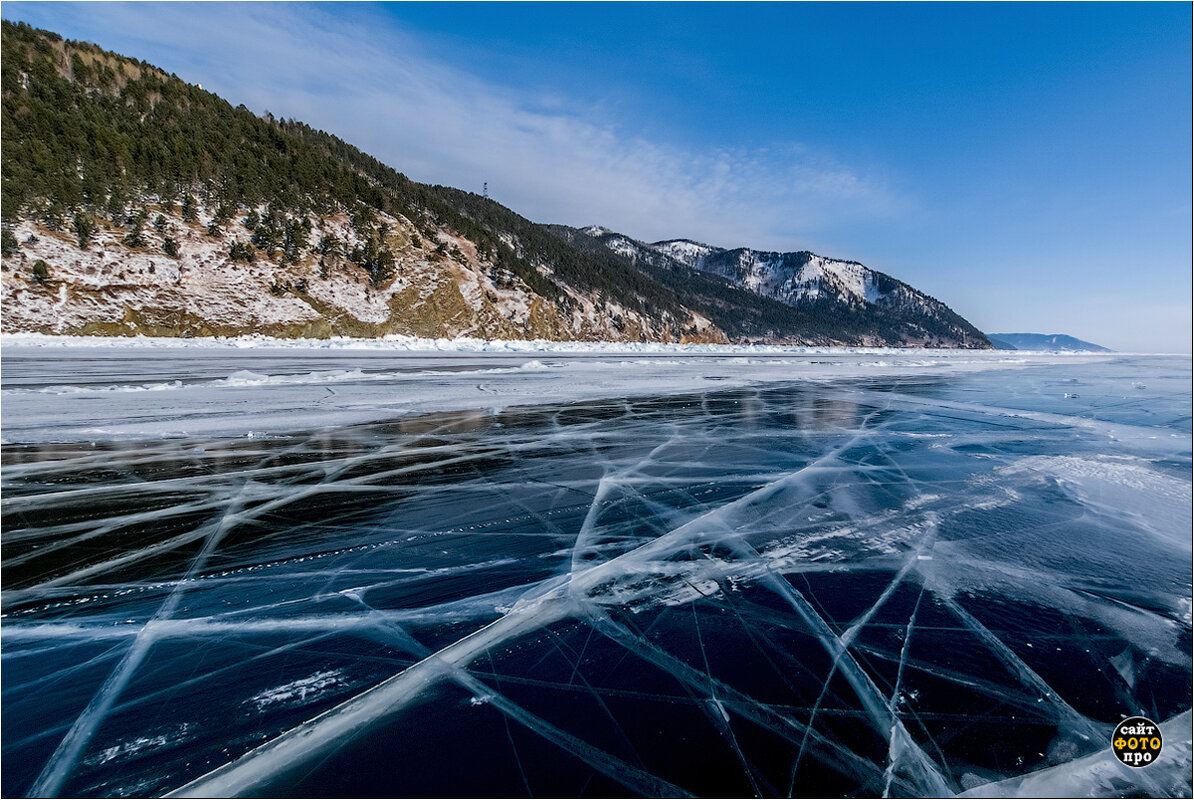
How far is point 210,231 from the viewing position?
34.0m

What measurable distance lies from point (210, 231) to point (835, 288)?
153 m

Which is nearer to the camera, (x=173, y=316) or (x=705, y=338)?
(x=173, y=316)

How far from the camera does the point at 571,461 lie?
5.02 m

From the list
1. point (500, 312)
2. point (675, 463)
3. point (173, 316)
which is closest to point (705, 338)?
point (500, 312)

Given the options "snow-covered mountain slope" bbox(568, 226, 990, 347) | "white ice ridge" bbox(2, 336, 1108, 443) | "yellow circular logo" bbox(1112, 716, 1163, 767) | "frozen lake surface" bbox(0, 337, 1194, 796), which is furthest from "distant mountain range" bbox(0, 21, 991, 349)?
"snow-covered mountain slope" bbox(568, 226, 990, 347)

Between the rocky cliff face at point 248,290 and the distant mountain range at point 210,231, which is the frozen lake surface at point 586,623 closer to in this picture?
the rocky cliff face at point 248,290

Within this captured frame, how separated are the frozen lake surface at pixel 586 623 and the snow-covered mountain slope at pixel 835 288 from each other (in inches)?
5262

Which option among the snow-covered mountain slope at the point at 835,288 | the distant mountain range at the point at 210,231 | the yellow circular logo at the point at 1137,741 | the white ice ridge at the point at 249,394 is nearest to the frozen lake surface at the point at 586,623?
the yellow circular logo at the point at 1137,741

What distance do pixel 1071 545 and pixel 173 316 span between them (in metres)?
40.6

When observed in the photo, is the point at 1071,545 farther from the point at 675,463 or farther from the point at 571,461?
the point at 571,461

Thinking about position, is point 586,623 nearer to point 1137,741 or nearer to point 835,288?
point 1137,741

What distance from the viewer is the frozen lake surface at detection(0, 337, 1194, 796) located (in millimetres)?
1463

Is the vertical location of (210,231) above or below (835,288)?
below

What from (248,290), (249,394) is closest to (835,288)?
(248,290)
